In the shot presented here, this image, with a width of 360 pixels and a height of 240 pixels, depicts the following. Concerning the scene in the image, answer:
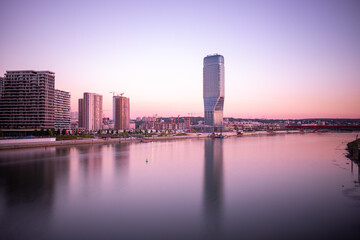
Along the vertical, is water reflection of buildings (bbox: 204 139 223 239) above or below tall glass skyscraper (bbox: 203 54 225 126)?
below

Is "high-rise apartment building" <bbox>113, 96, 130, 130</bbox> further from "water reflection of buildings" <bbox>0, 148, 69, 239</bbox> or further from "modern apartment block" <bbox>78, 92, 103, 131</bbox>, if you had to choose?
"water reflection of buildings" <bbox>0, 148, 69, 239</bbox>

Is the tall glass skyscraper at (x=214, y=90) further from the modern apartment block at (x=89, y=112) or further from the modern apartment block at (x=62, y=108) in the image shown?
the modern apartment block at (x=62, y=108)

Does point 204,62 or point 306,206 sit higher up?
point 204,62

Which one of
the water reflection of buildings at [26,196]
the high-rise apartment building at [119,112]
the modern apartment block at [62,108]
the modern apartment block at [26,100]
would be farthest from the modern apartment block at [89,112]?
the water reflection of buildings at [26,196]

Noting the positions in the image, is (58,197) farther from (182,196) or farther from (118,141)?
(118,141)

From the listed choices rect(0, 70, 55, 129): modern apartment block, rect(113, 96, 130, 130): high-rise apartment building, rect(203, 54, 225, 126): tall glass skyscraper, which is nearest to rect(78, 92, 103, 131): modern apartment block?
rect(113, 96, 130, 130): high-rise apartment building

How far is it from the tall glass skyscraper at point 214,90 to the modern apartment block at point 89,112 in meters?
47.7

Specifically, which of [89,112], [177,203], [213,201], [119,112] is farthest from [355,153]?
[119,112]

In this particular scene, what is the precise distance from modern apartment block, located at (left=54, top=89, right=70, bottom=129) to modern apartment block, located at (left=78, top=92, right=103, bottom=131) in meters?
21.9

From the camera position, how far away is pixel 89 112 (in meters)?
90.0

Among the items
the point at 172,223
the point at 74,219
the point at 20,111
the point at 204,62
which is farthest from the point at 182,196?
the point at 204,62

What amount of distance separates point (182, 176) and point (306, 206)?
805cm

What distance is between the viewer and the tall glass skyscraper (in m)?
110

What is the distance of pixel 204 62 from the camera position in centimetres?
11788
